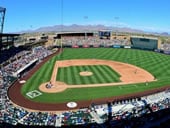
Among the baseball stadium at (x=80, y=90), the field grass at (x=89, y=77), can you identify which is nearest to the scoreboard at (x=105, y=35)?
the baseball stadium at (x=80, y=90)

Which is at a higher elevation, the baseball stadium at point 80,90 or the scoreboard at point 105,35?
the scoreboard at point 105,35

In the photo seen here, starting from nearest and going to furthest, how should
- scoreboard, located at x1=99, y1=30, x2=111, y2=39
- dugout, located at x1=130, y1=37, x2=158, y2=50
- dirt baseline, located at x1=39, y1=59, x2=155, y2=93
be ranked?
dirt baseline, located at x1=39, y1=59, x2=155, y2=93, dugout, located at x1=130, y1=37, x2=158, y2=50, scoreboard, located at x1=99, y1=30, x2=111, y2=39

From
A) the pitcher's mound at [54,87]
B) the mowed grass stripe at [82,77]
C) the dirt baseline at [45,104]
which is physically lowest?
the dirt baseline at [45,104]

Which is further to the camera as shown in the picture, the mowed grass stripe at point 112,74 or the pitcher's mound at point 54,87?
the mowed grass stripe at point 112,74

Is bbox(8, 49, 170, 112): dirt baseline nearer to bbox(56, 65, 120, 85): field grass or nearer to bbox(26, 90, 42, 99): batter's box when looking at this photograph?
bbox(26, 90, 42, 99): batter's box

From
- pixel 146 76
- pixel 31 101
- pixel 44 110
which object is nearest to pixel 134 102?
pixel 44 110

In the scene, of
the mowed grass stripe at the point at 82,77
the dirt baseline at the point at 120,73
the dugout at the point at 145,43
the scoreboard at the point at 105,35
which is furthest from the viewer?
the scoreboard at the point at 105,35

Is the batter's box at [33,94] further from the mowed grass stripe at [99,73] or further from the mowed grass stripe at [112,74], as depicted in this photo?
the mowed grass stripe at [112,74]

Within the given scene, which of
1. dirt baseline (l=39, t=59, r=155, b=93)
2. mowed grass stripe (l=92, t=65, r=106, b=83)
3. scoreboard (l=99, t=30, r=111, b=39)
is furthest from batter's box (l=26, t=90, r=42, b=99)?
scoreboard (l=99, t=30, r=111, b=39)

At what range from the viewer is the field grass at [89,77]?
40.8 metres

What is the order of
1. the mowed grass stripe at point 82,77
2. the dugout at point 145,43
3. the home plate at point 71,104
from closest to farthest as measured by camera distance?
the home plate at point 71,104 < the mowed grass stripe at point 82,77 < the dugout at point 145,43

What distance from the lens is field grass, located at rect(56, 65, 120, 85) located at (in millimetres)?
40844

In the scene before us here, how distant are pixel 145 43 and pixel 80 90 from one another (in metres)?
55.1

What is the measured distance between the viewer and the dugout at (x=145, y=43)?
82363 mm
